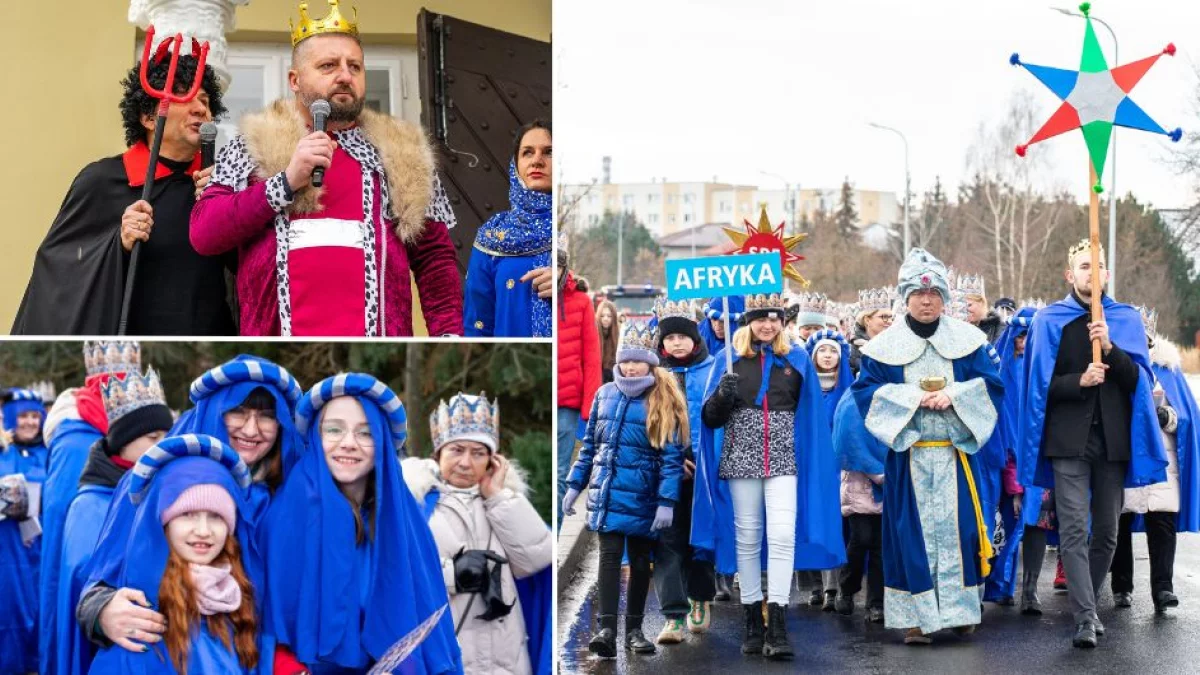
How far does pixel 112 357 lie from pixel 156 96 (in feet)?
2.99

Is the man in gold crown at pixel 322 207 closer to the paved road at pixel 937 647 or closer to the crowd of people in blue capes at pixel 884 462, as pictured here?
the crowd of people in blue capes at pixel 884 462

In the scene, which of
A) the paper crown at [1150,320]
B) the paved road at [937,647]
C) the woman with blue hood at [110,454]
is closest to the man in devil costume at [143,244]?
the woman with blue hood at [110,454]

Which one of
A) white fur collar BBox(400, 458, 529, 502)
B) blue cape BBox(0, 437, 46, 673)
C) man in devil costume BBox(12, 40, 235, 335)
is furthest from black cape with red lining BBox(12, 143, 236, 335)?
blue cape BBox(0, 437, 46, 673)

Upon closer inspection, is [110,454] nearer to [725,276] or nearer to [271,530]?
[271,530]

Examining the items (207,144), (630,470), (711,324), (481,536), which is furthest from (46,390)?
(711,324)

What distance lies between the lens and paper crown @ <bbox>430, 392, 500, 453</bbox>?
18.3 ft

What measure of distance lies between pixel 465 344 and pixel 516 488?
1.75 feet

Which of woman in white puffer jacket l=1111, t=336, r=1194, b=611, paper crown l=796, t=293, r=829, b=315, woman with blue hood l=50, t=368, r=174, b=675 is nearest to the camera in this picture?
woman with blue hood l=50, t=368, r=174, b=675

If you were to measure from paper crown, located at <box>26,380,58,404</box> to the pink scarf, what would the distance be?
3.43ft

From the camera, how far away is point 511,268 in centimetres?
634

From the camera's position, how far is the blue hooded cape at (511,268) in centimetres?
631

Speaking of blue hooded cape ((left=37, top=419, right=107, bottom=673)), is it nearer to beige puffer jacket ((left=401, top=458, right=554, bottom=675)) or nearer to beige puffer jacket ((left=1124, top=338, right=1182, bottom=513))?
beige puffer jacket ((left=401, top=458, right=554, bottom=675))

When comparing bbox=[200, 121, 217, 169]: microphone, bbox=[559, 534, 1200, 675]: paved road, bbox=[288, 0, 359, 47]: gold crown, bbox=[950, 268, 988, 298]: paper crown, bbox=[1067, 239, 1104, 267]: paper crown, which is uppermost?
bbox=[288, 0, 359, 47]: gold crown

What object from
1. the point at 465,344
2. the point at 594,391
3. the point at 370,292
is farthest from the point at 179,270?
the point at 594,391
